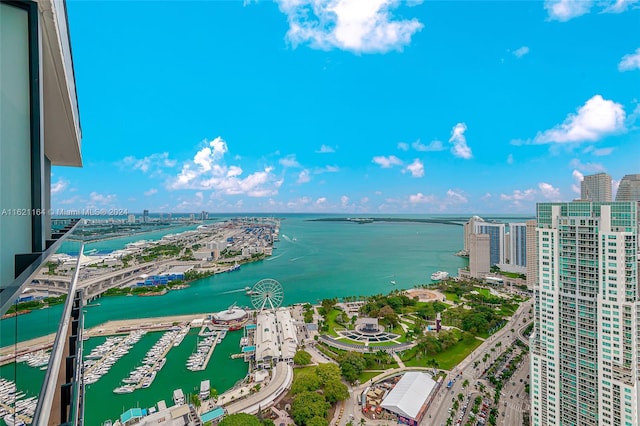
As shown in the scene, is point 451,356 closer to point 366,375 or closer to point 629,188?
point 366,375

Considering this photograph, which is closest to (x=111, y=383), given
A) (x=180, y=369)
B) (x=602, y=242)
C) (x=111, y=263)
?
(x=180, y=369)

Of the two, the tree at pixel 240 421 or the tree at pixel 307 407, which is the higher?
the tree at pixel 240 421

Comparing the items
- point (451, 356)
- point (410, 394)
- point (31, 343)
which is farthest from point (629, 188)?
point (31, 343)

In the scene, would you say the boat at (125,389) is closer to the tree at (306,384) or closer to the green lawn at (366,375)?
the tree at (306,384)

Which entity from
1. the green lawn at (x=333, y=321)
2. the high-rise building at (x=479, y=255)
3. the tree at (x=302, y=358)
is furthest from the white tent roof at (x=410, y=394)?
the high-rise building at (x=479, y=255)

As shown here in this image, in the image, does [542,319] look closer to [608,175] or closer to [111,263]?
[608,175]

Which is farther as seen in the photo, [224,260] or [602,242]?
[224,260]

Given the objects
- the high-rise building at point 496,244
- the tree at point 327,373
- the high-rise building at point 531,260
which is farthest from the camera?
the high-rise building at point 496,244
